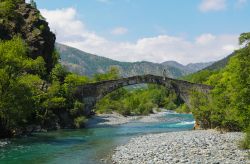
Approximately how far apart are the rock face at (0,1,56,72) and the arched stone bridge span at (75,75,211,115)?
9.16 m

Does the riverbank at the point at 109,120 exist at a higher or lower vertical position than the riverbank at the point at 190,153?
higher

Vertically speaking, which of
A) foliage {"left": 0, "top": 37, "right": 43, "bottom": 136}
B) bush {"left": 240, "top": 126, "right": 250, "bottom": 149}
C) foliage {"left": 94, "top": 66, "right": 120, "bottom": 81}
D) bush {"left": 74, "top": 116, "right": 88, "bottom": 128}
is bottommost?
bush {"left": 240, "top": 126, "right": 250, "bottom": 149}

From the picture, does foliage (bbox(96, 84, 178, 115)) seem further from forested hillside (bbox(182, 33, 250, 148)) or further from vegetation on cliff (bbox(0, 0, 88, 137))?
forested hillside (bbox(182, 33, 250, 148))

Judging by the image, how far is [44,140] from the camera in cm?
4375

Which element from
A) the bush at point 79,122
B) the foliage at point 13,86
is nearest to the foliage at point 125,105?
the bush at point 79,122

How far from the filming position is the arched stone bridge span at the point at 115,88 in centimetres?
6494

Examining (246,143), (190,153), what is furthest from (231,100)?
(190,153)

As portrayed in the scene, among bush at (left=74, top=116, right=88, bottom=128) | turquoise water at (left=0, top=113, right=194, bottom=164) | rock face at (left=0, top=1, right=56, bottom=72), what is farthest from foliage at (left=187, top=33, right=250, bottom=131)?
rock face at (left=0, top=1, right=56, bottom=72)

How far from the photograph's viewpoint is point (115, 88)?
220 feet

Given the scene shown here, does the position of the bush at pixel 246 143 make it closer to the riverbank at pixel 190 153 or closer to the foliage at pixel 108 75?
the riverbank at pixel 190 153

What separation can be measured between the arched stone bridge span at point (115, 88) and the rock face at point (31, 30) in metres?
9.16

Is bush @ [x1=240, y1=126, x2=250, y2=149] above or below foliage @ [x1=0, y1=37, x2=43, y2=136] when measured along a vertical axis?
below

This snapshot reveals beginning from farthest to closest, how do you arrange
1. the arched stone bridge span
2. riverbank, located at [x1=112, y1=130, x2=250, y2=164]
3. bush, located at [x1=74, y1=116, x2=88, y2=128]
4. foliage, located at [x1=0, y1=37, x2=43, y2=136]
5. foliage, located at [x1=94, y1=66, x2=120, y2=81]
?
foliage, located at [x1=94, y1=66, x2=120, y2=81] → the arched stone bridge span → bush, located at [x1=74, y1=116, x2=88, y2=128] → foliage, located at [x1=0, y1=37, x2=43, y2=136] → riverbank, located at [x1=112, y1=130, x2=250, y2=164]

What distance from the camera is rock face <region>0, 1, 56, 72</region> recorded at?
6594 cm
